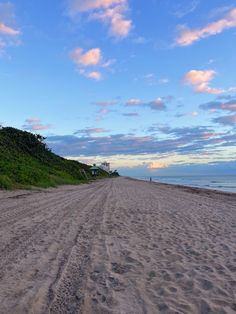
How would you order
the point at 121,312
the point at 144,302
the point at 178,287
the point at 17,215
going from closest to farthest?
the point at 121,312 → the point at 144,302 → the point at 178,287 → the point at 17,215

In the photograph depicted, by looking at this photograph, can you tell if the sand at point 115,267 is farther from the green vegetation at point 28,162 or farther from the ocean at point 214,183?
the ocean at point 214,183

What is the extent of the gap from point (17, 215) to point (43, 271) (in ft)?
23.0

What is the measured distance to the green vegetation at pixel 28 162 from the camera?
30903 mm

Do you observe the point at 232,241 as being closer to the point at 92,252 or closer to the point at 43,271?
the point at 92,252

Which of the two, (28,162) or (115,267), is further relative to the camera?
(28,162)

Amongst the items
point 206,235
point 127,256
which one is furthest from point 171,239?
point 127,256

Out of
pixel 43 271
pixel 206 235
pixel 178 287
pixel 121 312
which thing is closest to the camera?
pixel 121 312

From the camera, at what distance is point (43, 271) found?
6.15 meters

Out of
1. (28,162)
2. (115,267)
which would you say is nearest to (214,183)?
(28,162)

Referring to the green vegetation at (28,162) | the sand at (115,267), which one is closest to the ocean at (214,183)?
the green vegetation at (28,162)

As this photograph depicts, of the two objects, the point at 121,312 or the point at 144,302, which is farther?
the point at 144,302

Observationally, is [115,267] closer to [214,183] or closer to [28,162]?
[28,162]

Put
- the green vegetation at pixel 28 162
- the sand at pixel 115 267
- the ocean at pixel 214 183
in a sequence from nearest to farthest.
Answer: the sand at pixel 115 267
the green vegetation at pixel 28 162
the ocean at pixel 214 183

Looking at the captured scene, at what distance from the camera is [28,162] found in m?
47.6
